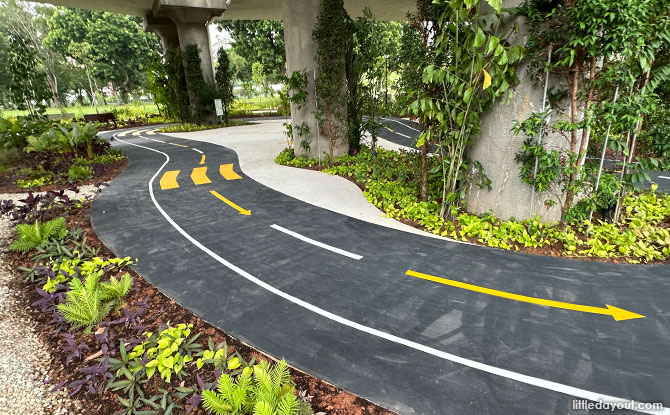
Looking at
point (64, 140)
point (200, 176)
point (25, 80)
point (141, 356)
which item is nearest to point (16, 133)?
point (64, 140)

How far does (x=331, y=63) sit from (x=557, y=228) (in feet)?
23.6

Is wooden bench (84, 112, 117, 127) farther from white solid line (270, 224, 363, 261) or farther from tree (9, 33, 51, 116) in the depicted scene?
white solid line (270, 224, 363, 261)

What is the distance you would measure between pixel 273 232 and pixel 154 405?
3.59 meters

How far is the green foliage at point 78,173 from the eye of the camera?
9.49 m

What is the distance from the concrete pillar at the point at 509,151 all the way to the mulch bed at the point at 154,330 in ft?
14.4

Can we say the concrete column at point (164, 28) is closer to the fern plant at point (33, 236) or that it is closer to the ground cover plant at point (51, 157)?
the ground cover plant at point (51, 157)

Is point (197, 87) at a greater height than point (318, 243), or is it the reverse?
point (197, 87)

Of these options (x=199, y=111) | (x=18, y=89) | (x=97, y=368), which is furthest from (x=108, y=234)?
(x=199, y=111)

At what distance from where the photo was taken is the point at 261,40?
101 ft

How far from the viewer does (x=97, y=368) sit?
2994 mm

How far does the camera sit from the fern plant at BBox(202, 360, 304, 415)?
2.37 m

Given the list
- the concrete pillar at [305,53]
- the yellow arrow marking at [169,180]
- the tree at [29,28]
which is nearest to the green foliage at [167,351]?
the yellow arrow marking at [169,180]

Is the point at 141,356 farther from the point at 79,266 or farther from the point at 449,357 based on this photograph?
the point at 449,357

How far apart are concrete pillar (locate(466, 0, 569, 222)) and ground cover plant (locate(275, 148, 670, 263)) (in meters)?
0.20
